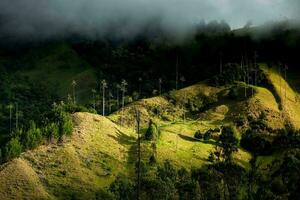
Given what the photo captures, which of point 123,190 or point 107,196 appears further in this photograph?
point 107,196

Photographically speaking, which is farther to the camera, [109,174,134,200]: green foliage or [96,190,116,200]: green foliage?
[96,190,116,200]: green foliage

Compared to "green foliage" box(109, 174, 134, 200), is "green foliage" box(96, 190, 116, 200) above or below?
below

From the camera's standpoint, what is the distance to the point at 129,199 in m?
184

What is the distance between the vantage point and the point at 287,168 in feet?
510

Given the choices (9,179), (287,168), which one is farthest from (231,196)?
(9,179)

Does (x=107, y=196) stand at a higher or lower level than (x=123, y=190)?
lower

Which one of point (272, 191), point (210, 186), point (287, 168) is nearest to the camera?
point (287, 168)

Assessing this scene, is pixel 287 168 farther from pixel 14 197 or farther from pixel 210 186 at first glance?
pixel 14 197

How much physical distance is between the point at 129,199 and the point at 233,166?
40.2 meters

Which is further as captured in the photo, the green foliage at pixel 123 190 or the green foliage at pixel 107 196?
the green foliage at pixel 107 196

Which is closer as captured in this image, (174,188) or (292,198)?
(292,198)

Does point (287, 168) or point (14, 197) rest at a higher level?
A: point (287, 168)

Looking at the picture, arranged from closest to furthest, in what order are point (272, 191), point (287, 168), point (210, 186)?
point (287, 168) → point (272, 191) → point (210, 186)

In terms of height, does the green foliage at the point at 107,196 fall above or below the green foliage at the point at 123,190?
below
